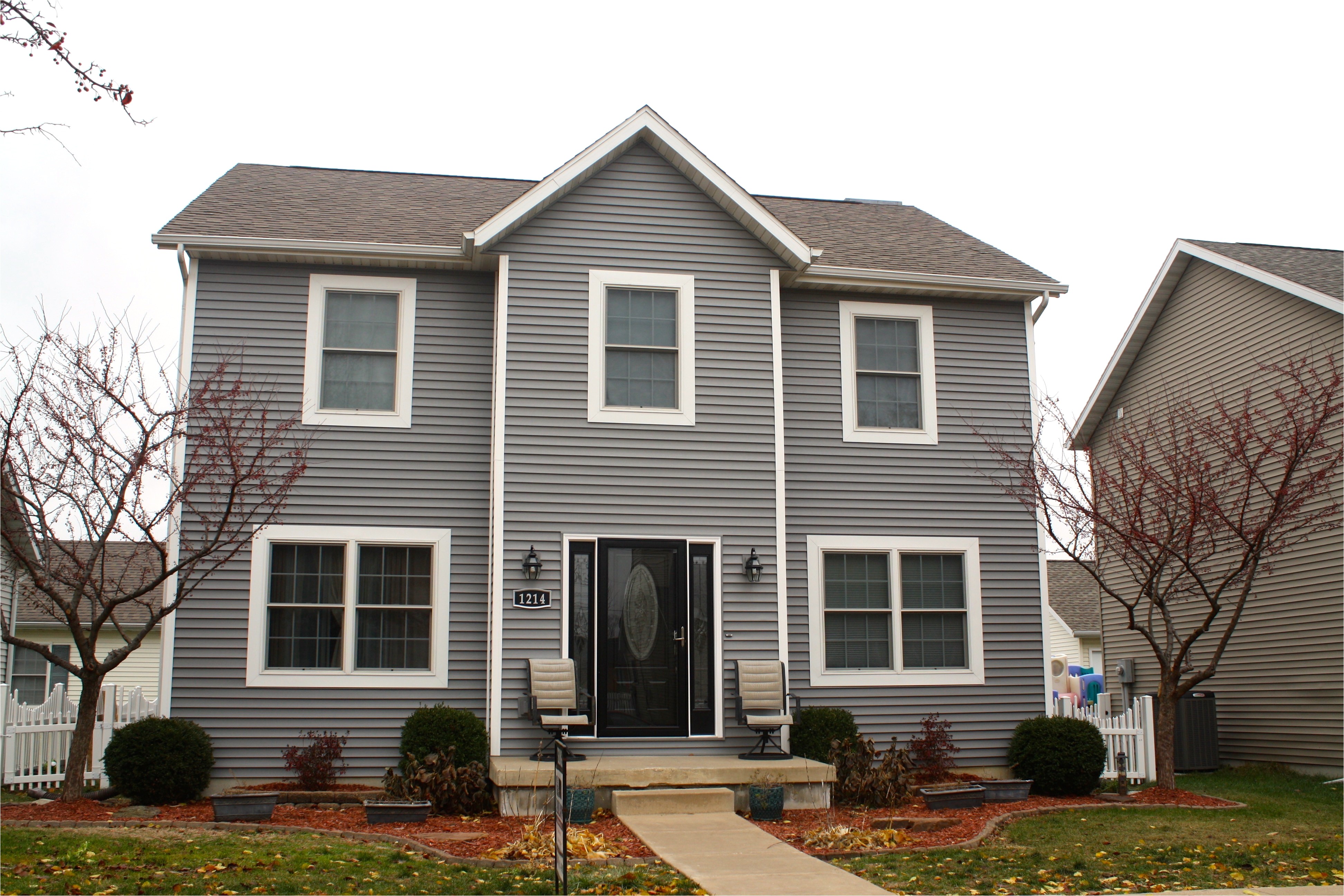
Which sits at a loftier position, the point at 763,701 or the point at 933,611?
the point at 933,611

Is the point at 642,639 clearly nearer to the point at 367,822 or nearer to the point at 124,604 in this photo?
the point at 367,822

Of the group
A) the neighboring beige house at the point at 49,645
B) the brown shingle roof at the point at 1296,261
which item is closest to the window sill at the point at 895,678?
the brown shingle roof at the point at 1296,261

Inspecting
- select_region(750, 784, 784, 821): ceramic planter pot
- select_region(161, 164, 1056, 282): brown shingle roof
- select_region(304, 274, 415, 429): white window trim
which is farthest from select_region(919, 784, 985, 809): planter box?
select_region(304, 274, 415, 429): white window trim

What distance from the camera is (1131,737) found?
506 inches

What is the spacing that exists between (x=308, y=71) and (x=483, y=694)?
660 centimetres

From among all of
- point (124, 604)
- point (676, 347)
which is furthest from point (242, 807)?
point (124, 604)

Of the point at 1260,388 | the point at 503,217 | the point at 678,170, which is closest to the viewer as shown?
the point at 503,217

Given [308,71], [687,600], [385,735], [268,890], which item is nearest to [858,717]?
[687,600]

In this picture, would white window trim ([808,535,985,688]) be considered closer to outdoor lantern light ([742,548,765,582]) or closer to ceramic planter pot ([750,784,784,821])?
outdoor lantern light ([742,548,765,582])

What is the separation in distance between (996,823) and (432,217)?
358 inches

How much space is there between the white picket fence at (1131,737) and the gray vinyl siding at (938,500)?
0.70 metres

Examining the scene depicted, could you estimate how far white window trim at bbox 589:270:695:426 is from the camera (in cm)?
1195

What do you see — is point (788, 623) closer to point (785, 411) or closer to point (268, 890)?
point (785, 411)

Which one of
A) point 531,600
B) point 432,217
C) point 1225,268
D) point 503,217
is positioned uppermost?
point 1225,268
